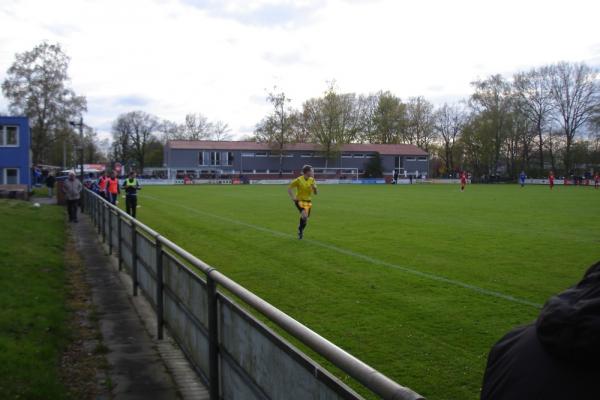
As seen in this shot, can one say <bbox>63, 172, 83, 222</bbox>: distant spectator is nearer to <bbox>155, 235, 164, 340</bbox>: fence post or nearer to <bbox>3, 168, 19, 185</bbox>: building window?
<bbox>155, 235, 164, 340</bbox>: fence post

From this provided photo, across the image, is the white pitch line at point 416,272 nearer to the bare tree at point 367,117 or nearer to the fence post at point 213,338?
the fence post at point 213,338

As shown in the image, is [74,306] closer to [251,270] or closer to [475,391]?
[251,270]

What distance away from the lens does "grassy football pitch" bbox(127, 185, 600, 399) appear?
17.9 ft

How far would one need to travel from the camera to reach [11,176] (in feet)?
121

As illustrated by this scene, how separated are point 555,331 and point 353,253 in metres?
10.3

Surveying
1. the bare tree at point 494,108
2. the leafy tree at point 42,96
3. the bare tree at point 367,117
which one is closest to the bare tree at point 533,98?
the bare tree at point 494,108

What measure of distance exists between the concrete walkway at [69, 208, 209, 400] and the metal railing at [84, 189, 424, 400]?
23 centimetres

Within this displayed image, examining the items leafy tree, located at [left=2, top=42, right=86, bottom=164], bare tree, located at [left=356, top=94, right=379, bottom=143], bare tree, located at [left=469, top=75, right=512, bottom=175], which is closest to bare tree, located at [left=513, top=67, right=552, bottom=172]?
bare tree, located at [left=469, top=75, right=512, bottom=175]

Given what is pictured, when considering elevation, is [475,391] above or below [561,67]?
below

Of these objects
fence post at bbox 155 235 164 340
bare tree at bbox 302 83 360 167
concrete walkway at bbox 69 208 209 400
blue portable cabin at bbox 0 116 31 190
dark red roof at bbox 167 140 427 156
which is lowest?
concrete walkway at bbox 69 208 209 400

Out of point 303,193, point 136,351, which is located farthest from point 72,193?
point 136,351

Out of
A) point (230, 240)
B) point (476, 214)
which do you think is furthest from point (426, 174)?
point (230, 240)

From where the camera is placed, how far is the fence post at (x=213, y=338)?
3.87 metres

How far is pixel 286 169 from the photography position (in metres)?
89.8
